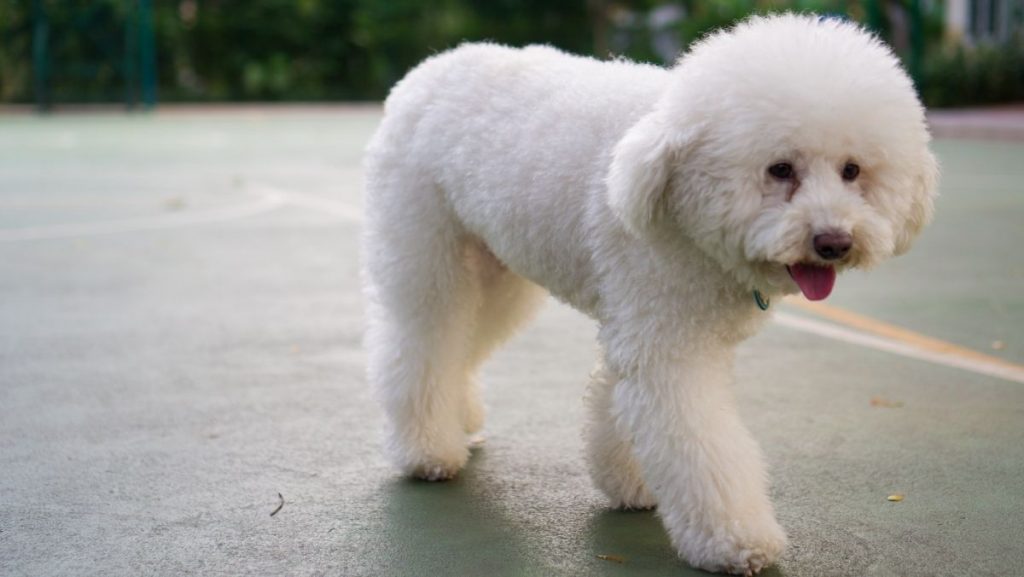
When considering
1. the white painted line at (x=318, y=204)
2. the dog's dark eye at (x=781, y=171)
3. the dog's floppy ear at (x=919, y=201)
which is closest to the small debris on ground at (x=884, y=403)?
the dog's floppy ear at (x=919, y=201)

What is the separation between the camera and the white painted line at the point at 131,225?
1134 cm

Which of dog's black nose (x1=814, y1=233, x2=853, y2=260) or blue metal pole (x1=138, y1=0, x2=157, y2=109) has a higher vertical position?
dog's black nose (x1=814, y1=233, x2=853, y2=260)

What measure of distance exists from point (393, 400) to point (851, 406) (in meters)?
1.99

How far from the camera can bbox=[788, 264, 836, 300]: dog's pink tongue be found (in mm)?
3602

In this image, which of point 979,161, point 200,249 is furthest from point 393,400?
point 979,161

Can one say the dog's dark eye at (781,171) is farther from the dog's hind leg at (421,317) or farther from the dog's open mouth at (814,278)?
the dog's hind leg at (421,317)

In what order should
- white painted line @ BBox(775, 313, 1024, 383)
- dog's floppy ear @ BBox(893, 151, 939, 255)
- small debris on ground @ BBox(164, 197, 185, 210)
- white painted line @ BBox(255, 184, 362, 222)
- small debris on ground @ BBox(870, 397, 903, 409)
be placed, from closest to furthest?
dog's floppy ear @ BBox(893, 151, 939, 255)
small debris on ground @ BBox(870, 397, 903, 409)
white painted line @ BBox(775, 313, 1024, 383)
white painted line @ BBox(255, 184, 362, 222)
small debris on ground @ BBox(164, 197, 185, 210)

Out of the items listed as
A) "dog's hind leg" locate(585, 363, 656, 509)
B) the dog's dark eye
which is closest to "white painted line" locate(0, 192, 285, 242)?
"dog's hind leg" locate(585, 363, 656, 509)

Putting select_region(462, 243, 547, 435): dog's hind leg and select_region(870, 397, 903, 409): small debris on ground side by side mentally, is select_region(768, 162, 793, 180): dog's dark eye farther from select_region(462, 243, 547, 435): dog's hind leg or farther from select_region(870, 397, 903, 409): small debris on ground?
select_region(870, 397, 903, 409): small debris on ground

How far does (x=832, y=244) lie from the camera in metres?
3.49

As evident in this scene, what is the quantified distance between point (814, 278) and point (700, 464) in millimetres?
630

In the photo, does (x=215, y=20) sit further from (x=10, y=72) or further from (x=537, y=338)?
(x=537, y=338)

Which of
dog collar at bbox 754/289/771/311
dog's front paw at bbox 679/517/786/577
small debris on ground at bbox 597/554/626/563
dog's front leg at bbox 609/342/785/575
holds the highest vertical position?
dog collar at bbox 754/289/771/311

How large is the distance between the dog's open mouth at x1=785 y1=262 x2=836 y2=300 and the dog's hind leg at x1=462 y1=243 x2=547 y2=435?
1.69 metres
